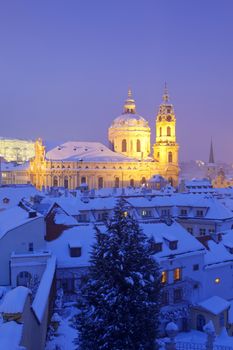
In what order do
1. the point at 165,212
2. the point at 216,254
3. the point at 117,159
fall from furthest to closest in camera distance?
the point at 117,159
the point at 165,212
the point at 216,254

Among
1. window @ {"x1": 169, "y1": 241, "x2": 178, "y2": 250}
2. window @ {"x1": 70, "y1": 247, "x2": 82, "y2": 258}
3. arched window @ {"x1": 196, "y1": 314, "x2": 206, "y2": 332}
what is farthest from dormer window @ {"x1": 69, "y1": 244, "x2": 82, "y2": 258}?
arched window @ {"x1": 196, "y1": 314, "x2": 206, "y2": 332}

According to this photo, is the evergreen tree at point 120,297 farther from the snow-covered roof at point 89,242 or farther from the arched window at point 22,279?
the snow-covered roof at point 89,242

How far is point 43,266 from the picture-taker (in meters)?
25.2

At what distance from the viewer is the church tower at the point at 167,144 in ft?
380

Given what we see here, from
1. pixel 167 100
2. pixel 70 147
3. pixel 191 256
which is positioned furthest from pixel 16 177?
pixel 191 256

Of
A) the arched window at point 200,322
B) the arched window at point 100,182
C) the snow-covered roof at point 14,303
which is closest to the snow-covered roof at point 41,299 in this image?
the snow-covered roof at point 14,303

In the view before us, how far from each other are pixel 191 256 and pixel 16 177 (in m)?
91.9

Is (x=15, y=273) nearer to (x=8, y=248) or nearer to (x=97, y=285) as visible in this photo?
(x=8, y=248)

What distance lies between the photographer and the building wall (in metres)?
25.7

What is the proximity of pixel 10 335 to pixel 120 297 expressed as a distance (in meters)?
4.13

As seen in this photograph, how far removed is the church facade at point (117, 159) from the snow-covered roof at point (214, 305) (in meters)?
77.7

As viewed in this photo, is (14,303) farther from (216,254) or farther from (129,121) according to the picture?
(129,121)

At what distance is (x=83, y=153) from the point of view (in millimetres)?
115312

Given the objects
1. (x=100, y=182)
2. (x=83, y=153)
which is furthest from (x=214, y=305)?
(x=83, y=153)
